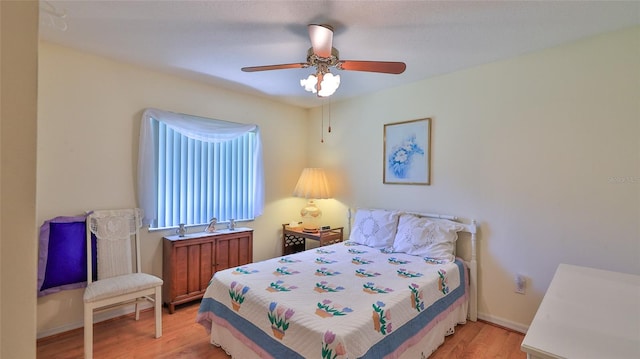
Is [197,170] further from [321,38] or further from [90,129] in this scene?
[321,38]

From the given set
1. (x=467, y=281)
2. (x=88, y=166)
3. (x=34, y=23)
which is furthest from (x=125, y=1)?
(x=467, y=281)

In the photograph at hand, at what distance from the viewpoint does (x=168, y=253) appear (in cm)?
296

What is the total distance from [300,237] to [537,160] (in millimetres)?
2761

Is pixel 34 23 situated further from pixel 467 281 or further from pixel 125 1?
pixel 467 281

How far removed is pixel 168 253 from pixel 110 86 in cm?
170

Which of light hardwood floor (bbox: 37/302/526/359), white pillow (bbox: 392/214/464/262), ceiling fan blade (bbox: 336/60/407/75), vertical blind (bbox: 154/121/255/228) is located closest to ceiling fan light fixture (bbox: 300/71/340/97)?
ceiling fan blade (bbox: 336/60/407/75)

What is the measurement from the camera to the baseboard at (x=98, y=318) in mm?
2404

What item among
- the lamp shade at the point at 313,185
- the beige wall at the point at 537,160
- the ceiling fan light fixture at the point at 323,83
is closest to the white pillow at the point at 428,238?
the beige wall at the point at 537,160

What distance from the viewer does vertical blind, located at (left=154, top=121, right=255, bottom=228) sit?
10.1ft

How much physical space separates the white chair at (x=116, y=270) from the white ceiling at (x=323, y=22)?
150 centimetres

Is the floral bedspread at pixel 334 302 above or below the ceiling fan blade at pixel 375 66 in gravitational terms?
below

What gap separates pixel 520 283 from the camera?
2551 millimetres

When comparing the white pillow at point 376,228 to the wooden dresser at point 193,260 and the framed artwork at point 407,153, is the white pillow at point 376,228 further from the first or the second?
the wooden dresser at point 193,260

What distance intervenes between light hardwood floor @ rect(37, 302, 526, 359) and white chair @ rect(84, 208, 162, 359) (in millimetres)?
153
